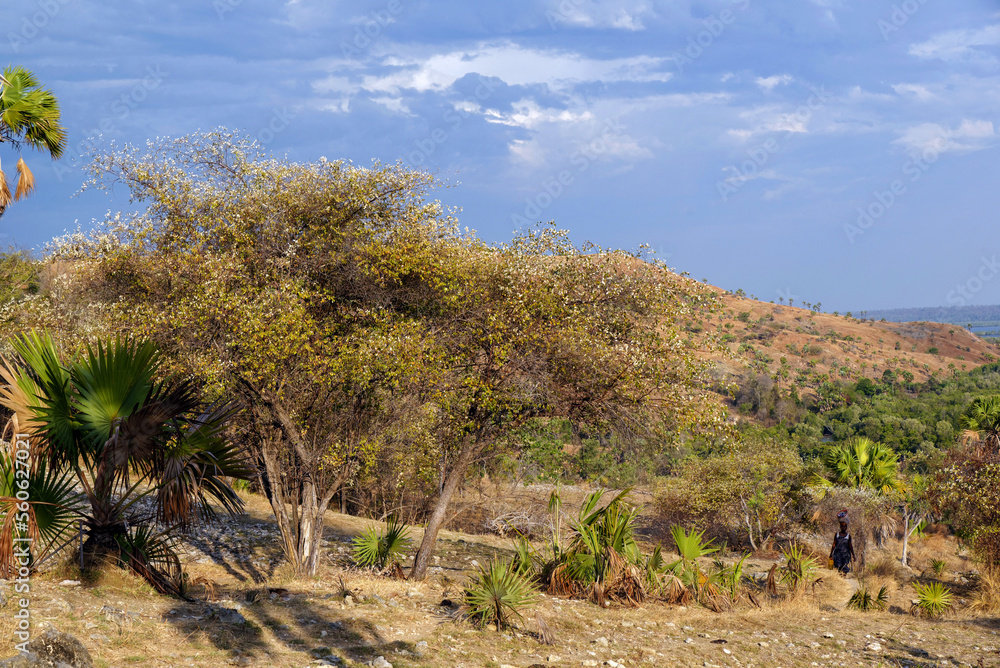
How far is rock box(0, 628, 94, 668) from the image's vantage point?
5129 mm

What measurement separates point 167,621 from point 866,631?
31.3 ft

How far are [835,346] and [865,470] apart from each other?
225 feet

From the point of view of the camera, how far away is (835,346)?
87.5 m

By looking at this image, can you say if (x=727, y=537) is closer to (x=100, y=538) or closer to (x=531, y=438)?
(x=531, y=438)

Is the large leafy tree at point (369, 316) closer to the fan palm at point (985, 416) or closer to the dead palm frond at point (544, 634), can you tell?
the dead palm frond at point (544, 634)

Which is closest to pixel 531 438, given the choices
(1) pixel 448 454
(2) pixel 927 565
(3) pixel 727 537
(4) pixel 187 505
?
(1) pixel 448 454

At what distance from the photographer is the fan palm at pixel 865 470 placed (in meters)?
24.6

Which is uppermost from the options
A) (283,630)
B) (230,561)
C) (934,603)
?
(934,603)

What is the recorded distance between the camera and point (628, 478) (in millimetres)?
31344

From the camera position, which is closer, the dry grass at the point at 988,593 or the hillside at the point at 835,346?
the dry grass at the point at 988,593

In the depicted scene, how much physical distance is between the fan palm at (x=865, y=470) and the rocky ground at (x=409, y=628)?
464 inches

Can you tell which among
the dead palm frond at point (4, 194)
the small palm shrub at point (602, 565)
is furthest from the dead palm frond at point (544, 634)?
the dead palm frond at point (4, 194)

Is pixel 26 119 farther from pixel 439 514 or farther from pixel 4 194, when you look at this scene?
pixel 439 514

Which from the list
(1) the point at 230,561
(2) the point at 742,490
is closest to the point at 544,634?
(1) the point at 230,561
